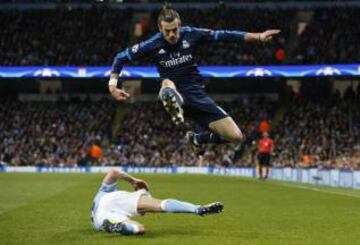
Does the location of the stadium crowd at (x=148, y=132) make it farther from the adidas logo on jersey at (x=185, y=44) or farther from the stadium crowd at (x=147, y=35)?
the adidas logo on jersey at (x=185, y=44)

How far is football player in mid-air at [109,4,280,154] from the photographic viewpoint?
10.5 meters

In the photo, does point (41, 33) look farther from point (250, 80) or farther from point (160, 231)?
point (160, 231)

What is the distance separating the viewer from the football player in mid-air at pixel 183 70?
412 inches

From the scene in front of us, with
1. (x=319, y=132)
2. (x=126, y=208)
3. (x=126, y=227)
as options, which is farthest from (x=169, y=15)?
(x=319, y=132)

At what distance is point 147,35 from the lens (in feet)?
156

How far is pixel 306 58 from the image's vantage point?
142 ft

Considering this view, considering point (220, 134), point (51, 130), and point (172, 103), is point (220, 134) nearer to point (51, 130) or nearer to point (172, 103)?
point (172, 103)

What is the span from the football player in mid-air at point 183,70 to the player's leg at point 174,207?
1683 mm

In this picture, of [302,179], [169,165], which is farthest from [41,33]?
[302,179]

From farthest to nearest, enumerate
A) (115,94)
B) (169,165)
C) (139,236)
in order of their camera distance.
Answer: (169,165), (115,94), (139,236)

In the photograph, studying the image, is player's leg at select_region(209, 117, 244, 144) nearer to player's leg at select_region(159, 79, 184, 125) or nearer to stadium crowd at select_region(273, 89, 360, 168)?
player's leg at select_region(159, 79, 184, 125)

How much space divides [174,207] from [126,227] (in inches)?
25.5

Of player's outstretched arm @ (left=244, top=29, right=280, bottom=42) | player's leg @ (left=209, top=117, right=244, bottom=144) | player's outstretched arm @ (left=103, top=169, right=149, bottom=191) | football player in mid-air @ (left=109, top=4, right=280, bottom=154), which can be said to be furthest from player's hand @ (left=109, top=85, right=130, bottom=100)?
player's outstretched arm @ (left=244, top=29, right=280, bottom=42)

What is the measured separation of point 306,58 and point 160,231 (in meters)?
34.9
